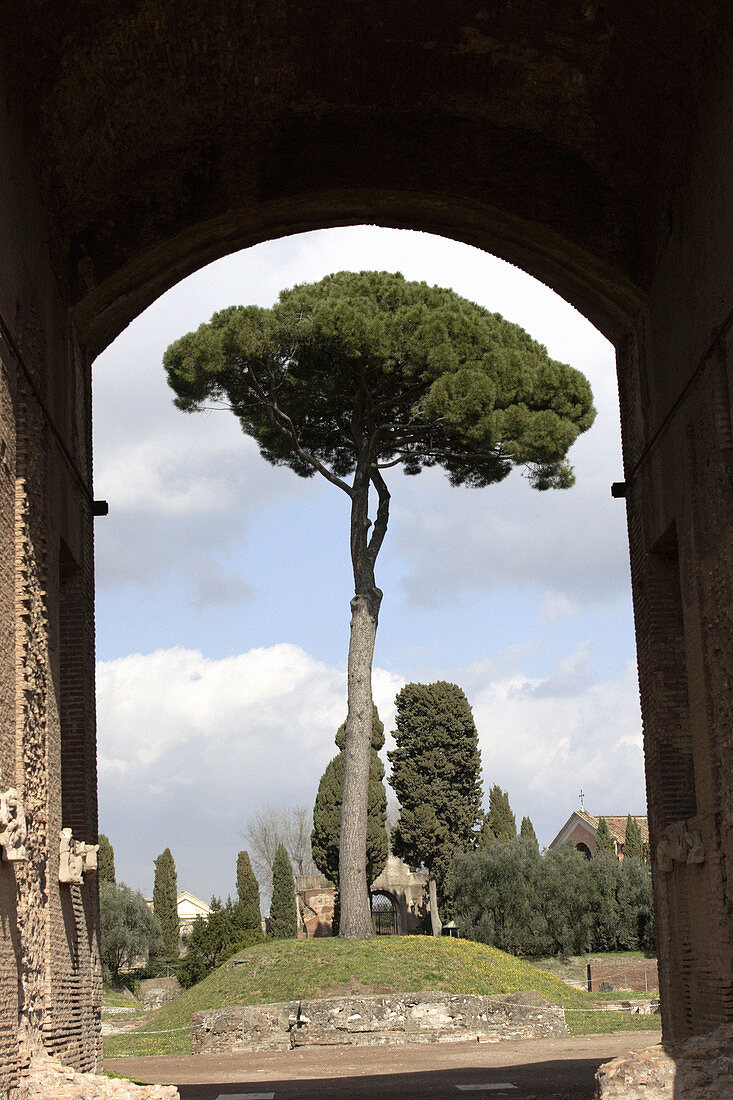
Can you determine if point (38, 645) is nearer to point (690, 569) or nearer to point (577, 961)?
point (690, 569)

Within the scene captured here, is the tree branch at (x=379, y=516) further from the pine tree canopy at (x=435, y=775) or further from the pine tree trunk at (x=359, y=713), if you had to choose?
the pine tree canopy at (x=435, y=775)

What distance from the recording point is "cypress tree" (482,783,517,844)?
33.5m

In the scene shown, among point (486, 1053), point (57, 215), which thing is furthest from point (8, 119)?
point (486, 1053)

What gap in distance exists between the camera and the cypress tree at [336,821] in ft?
90.0

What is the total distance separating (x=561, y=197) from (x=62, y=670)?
5.12 meters

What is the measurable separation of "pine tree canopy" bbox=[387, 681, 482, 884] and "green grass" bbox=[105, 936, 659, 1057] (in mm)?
12018

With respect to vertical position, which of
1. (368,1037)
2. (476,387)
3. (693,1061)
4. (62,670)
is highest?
(476,387)

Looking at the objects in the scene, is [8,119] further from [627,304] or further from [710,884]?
[710,884]

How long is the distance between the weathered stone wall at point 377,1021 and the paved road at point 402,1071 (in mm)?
349

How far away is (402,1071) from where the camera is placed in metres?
11.4

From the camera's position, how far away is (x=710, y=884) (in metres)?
7.27

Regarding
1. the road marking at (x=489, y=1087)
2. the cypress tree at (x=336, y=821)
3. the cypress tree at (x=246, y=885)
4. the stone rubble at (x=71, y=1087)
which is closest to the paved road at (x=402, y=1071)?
the road marking at (x=489, y=1087)

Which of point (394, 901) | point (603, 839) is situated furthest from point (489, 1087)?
point (394, 901)

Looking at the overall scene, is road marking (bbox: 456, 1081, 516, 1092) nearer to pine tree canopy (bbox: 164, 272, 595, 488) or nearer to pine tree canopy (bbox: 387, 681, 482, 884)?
pine tree canopy (bbox: 164, 272, 595, 488)
